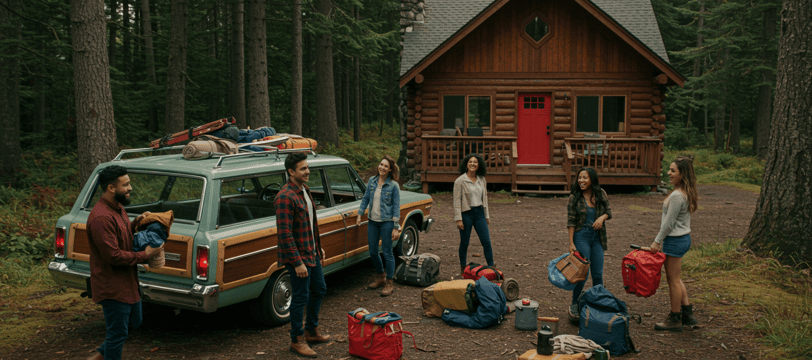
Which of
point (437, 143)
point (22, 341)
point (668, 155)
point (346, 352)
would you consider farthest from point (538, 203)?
point (668, 155)

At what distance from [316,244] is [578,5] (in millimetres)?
13939

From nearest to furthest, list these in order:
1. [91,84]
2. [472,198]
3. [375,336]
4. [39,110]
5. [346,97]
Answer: [375,336], [472,198], [91,84], [39,110], [346,97]

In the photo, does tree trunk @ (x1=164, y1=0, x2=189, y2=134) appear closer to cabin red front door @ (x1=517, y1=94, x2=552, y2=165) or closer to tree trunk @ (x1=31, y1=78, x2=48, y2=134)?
tree trunk @ (x1=31, y1=78, x2=48, y2=134)

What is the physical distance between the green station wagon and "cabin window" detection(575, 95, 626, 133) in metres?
12.3

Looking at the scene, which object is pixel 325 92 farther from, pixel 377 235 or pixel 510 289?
pixel 510 289

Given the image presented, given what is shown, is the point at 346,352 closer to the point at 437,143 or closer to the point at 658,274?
the point at 658,274

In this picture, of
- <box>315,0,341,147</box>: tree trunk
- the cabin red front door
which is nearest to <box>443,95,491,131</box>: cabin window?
the cabin red front door

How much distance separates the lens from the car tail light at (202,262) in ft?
15.3

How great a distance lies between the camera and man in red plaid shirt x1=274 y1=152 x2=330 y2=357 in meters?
4.66

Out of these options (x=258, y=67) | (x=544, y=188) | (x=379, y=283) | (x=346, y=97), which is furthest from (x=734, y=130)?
(x=379, y=283)

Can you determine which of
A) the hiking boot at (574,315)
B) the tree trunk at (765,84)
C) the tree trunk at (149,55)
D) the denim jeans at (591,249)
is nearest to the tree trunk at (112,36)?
the tree trunk at (149,55)

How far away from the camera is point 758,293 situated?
6.36 meters

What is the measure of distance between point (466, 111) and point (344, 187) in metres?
10.3

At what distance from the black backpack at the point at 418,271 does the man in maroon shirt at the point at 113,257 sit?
3714mm
